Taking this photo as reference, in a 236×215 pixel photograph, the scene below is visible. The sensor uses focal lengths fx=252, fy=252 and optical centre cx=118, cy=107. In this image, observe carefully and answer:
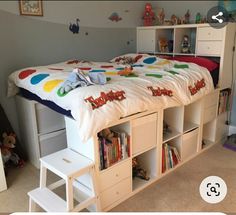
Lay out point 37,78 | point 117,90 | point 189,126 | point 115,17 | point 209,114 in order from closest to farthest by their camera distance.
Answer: point 117,90 < point 37,78 < point 189,126 < point 209,114 < point 115,17

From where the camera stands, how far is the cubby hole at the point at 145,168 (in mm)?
2110

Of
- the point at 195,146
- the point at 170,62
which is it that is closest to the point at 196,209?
the point at 195,146

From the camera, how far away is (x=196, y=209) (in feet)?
5.90

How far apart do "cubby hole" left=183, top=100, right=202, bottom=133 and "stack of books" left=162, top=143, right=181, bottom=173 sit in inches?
10.5

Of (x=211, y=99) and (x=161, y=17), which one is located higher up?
(x=161, y=17)

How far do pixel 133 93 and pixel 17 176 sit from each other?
1345mm

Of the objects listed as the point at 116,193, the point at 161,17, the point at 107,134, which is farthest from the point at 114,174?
the point at 161,17

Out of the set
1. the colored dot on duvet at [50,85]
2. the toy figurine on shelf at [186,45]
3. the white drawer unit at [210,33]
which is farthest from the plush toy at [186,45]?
the colored dot on duvet at [50,85]

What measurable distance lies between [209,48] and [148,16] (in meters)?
1.06

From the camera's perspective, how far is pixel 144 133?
1.95 metres

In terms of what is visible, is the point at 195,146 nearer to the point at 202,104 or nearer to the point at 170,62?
the point at 202,104

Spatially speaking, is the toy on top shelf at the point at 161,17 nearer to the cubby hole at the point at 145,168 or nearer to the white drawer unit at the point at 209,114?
the white drawer unit at the point at 209,114

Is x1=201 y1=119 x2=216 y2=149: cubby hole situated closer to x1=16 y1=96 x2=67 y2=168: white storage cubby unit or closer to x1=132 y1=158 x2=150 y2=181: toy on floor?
x1=132 y1=158 x2=150 y2=181: toy on floor

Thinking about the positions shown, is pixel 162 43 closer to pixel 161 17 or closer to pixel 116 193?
pixel 161 17
